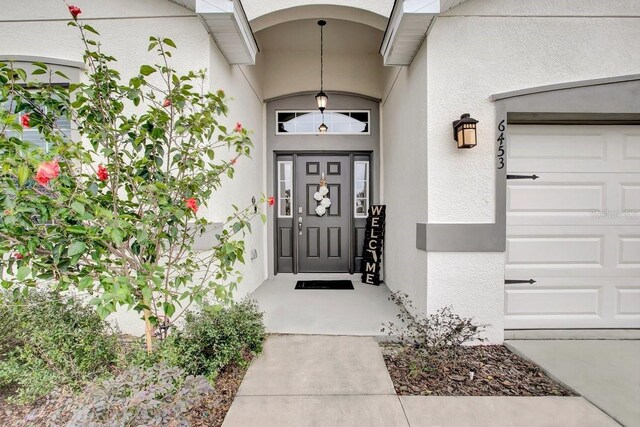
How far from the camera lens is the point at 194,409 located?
75.3 inches

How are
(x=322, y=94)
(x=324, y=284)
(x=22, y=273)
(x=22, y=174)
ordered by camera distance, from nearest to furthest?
1. (x=22, y=174)
2. (x=22, y=273)
3. (x=322, y=94)
4. (x=324, y=284)

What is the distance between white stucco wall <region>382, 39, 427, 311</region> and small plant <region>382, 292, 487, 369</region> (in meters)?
0.22

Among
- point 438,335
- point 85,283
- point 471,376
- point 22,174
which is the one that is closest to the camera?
point 22,174

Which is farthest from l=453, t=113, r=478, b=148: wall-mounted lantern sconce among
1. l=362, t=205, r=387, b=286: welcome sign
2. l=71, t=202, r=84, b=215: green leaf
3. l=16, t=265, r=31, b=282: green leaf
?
l=16, t=265, r=31, b=282: green leaf

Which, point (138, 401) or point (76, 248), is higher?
point (76, 248)

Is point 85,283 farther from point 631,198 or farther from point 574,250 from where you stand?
point 631,198

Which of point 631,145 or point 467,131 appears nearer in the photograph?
point 467,131

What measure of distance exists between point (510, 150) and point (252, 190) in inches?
124

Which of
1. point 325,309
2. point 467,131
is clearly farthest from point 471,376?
point 467,131

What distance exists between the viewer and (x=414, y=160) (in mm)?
3242

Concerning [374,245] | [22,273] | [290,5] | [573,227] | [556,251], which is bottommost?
[374,245]

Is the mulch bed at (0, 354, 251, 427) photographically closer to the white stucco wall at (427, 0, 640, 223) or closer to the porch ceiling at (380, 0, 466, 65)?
the white stucco wall at (427, 0, 640, 223)

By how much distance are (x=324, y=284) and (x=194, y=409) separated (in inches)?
110

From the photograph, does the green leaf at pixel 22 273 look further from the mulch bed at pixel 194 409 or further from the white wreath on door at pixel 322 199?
the white wreath on door at pixel 322 199
